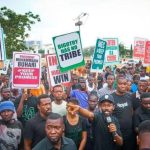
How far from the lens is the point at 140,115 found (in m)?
5.86

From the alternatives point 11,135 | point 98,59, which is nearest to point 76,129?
point 11,135

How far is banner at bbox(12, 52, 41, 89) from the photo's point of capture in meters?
6.77

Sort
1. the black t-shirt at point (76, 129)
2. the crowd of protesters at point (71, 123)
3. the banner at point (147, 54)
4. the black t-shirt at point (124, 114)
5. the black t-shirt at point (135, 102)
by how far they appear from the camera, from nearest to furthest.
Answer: the crowd of protesters at point (71, 123)
the black t-shirt at point (76, 129)
the black t-shirt at point (124, 114)
the black t-shirt at point (135, 102)
the banner at point (147, 54)

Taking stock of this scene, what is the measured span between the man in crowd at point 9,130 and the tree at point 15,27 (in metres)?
20.9

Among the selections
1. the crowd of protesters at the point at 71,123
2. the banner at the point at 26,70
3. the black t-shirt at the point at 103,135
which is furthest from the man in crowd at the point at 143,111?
the banner at the point at 26,70

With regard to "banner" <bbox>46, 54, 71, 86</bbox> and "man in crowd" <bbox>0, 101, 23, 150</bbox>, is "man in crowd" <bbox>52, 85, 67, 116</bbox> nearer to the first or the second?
"banner" <bbox>46, 54, 71, 86</bbox>

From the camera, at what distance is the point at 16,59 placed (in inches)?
274

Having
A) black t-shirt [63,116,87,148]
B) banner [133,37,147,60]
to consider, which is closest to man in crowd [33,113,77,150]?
black t-shirt [63,116,87,148]

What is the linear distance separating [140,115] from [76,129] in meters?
1.01

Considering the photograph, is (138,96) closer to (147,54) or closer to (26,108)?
(26,108)

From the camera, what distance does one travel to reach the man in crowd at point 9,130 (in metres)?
5.04

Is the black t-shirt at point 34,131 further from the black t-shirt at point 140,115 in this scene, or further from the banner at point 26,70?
the banner at point 26,70

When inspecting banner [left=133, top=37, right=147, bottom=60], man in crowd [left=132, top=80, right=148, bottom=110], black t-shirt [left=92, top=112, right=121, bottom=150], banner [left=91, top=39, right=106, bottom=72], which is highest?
banner [left=133, top=37, right=147, bottom=60]

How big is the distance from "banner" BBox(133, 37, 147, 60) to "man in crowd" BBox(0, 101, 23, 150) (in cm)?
778
